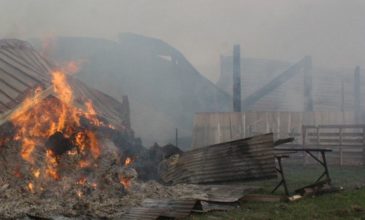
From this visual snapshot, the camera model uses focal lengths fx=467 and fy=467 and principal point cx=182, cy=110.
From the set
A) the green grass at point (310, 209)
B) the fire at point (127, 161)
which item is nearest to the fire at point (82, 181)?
the fire at point (127, 161)

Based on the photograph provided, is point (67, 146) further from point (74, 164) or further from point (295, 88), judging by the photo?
point (295, 88)

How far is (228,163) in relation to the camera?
1121 centimetres

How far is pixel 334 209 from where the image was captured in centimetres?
839

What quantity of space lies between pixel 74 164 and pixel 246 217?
399 centimetres

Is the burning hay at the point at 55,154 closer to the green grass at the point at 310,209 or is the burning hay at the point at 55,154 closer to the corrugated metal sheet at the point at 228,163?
the corrugated metal sheet at the point at 228,163

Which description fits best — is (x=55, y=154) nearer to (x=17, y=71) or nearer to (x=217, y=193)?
(x=17, y=71)

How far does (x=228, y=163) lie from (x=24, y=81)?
5266 mm

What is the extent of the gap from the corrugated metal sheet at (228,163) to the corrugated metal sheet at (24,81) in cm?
211

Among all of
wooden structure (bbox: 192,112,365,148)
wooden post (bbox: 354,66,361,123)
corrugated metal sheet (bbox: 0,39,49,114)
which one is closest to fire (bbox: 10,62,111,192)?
corrugated metal sheet (bbox: 0,39,49,114)

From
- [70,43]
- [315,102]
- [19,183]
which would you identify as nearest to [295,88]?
[315,102]

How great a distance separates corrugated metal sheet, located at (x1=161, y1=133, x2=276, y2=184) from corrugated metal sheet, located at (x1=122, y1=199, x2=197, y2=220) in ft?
8.09

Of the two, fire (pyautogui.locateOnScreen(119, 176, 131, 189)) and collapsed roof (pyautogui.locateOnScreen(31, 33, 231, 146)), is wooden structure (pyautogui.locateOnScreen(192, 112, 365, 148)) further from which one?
fire (pyautogui.locateOnScreen(119, 176, 131, 189))

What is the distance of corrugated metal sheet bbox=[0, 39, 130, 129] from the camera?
33.7 ft

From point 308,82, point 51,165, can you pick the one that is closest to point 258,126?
point 308,82
